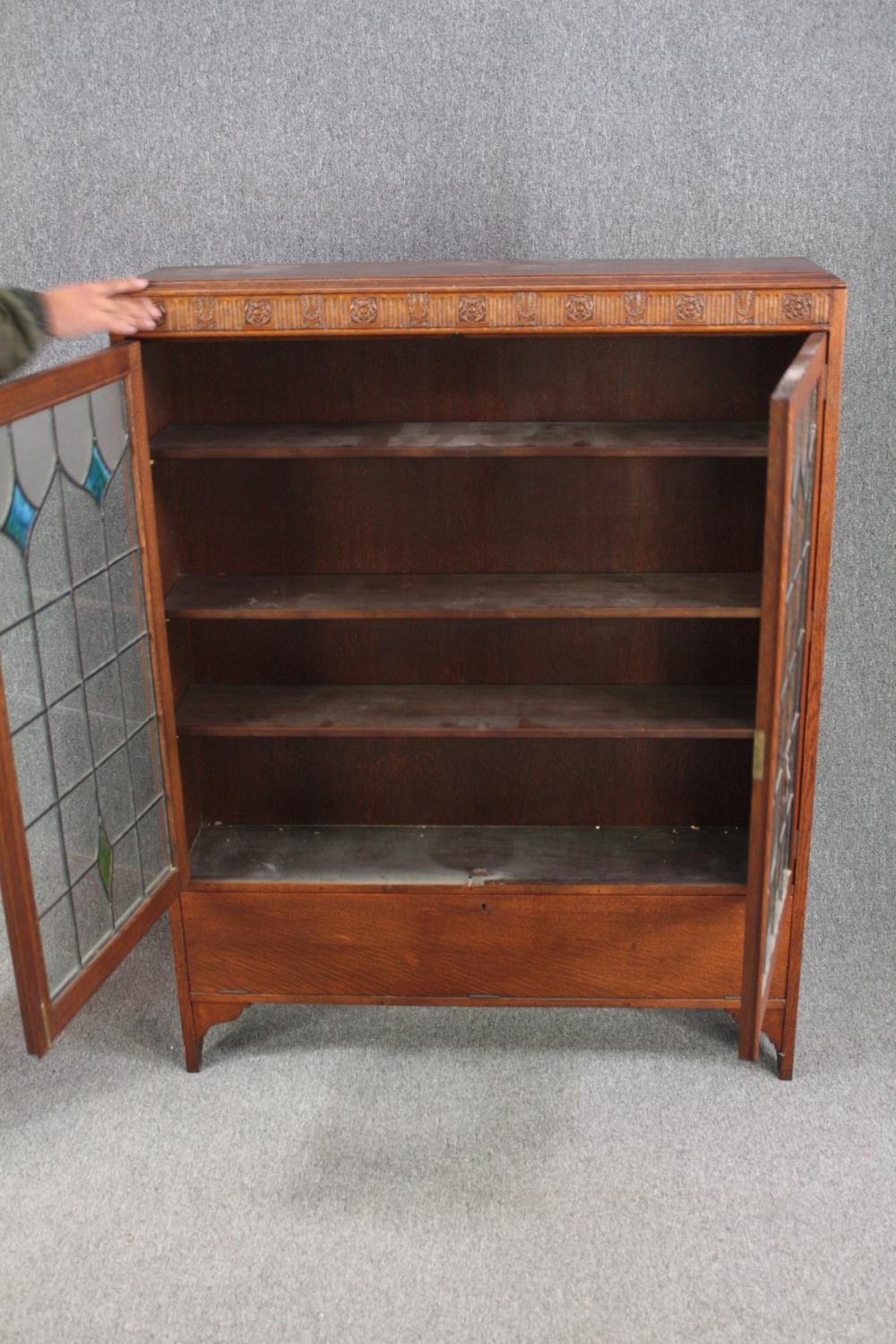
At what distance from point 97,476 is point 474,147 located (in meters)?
0.93

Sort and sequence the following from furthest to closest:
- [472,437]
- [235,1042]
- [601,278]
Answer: [235,1042], [472,437], [601,278]

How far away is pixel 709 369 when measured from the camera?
2160 mm

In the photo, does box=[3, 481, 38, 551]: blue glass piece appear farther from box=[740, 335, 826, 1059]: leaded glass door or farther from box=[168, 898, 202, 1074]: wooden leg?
box=[740, 335, 826, 1059]: leaded glass door

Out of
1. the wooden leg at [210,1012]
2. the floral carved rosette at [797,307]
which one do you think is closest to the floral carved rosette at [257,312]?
the floral carved rosette at [797,307]

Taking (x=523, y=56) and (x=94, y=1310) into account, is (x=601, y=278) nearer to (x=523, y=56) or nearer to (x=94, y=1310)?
(x=523, y=56)

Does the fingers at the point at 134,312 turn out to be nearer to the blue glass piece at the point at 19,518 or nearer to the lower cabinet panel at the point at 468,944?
the blue glass piece at the point at 19,518

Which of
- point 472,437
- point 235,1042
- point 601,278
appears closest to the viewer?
point 601,278

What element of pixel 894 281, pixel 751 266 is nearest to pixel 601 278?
pixel 751 266

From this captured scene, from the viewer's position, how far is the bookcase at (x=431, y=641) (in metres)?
1.89

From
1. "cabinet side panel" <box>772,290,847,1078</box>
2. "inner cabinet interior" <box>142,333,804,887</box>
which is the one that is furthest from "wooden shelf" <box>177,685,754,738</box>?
"cabinet side panel" <box>772,290,847,1078</box>

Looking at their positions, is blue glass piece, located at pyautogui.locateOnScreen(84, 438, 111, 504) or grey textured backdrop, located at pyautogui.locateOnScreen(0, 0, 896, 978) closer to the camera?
blue glass piece, located at pyautogui.locateOnScreen(84, 438, 111, 504)

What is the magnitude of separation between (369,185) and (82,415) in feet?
2.80

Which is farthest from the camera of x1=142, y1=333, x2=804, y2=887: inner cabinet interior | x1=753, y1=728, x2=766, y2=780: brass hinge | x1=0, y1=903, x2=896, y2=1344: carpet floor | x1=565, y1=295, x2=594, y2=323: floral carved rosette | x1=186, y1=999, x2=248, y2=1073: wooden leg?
x1=186, y1=999, x2=248, y2=1073: wooden leg

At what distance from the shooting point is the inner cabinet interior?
2.13m
